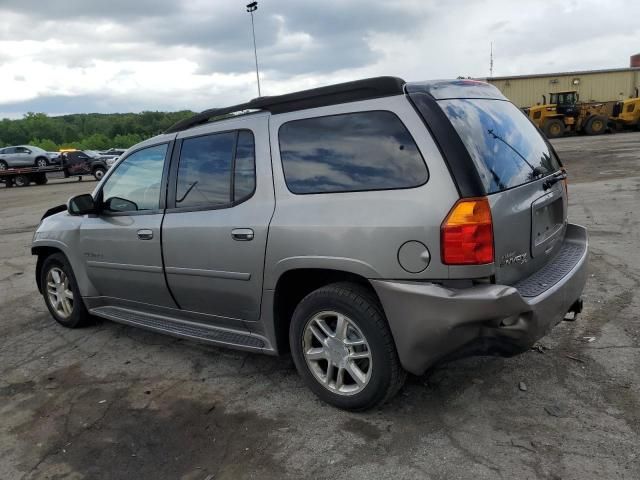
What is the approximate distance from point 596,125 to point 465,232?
33055 mm

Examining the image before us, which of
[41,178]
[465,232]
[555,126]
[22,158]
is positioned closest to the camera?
[465,232]

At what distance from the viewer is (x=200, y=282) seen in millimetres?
3578

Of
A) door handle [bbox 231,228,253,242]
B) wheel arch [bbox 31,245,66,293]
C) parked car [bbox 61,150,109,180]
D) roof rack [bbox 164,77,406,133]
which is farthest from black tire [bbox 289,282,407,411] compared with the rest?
parked car [bbox 61,150,109,180]

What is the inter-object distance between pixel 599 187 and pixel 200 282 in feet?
34.7

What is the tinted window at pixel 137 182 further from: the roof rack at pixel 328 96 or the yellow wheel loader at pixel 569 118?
the yellow wheel loader at pixel 569 118

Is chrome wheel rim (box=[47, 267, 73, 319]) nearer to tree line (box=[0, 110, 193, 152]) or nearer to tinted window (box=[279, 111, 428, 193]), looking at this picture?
tinted window (box=[279, 111, 428, 193])

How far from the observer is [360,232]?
9.06 ft

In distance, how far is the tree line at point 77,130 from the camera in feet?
357

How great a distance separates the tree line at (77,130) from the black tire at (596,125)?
85114 mm

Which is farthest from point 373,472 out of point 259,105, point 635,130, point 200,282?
point 635,130

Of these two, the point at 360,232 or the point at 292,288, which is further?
the point at 292,288

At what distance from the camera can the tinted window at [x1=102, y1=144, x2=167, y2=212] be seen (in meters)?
3.96

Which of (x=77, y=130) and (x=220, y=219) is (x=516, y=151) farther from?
(x=77, y=130)

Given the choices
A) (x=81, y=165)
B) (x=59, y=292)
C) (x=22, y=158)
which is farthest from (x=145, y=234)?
(x=22, y=158)
